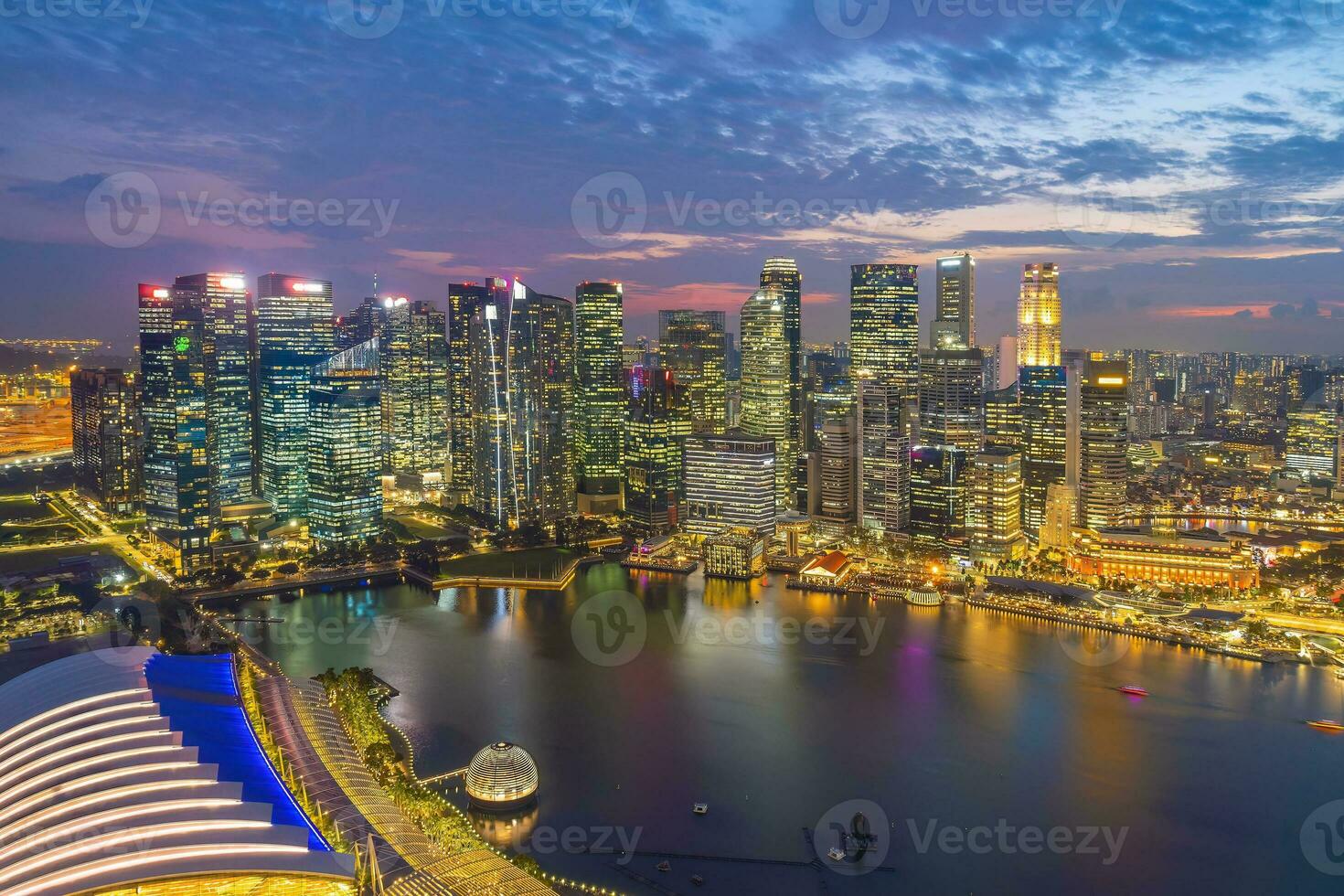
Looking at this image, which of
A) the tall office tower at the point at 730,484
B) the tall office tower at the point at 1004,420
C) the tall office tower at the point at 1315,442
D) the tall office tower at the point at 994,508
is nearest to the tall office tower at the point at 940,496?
the tall office tower at the point at 994,508

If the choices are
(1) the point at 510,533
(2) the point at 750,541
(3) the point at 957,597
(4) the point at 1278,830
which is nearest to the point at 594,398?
(1) the point at 510,533

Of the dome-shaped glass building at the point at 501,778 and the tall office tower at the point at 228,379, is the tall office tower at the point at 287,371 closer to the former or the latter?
the tall office tower at the point at 228,379

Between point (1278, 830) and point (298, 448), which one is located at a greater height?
point (298, 448)

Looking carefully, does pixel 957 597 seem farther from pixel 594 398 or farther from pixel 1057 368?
pixel 594 398

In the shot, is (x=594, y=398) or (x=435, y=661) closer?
(x=435, y=661)

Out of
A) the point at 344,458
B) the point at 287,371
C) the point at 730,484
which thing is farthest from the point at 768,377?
the point at 287,371

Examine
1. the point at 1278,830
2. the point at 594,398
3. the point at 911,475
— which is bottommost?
the point at 1278,830

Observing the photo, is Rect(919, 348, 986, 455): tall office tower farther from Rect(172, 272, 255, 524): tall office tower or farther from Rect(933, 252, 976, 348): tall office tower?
Rect(172, 272, 255, 524): tall office tower
